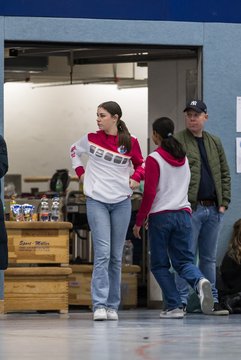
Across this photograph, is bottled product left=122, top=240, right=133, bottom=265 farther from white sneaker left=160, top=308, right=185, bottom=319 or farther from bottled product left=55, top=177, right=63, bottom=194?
white sneaker left=160, top=308, right=185, bottom=319

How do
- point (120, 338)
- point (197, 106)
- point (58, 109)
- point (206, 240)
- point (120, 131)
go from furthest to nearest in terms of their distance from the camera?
point (58, 109)
point (206, 240)
point (197, 106)
point (120, 131)
point (120, 338)

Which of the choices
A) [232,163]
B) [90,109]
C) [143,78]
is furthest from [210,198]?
[90,109]

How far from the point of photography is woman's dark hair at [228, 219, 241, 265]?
477 inches

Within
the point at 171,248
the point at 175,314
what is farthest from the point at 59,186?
the point at 175,314

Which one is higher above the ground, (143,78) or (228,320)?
(143,78)

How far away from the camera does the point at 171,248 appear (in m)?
11.1

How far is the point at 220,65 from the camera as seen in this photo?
1265 cm

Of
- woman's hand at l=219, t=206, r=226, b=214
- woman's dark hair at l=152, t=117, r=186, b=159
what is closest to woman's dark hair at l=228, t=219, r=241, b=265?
woman's hand at l=219, t=206, r=226, b=214

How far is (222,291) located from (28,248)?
197 cm

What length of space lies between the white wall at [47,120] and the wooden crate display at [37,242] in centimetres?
838

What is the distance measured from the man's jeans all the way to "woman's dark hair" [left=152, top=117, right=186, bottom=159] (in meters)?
0.85

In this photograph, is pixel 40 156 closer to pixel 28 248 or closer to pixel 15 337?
pixel 28 248

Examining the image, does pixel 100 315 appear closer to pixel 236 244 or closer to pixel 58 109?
pixel 236 244

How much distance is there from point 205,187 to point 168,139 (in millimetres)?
819
